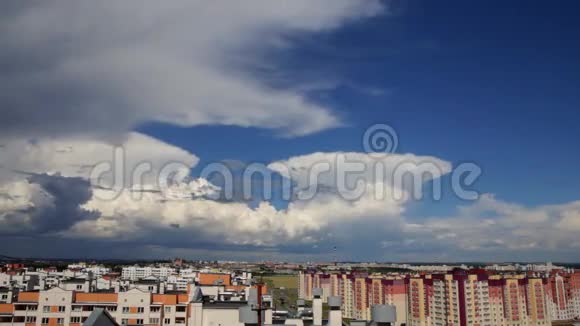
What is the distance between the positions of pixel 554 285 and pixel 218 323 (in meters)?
92.7

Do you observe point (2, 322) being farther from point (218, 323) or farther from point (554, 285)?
point (554, 285)

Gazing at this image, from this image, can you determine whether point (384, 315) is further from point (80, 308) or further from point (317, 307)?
point (80, 308)

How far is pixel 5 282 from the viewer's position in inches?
3056

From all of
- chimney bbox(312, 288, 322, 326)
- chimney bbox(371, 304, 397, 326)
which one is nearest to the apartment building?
chimney bbox(312, 288, 322, 326)

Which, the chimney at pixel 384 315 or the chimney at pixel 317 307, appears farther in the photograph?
the chimney at pixel 317 307

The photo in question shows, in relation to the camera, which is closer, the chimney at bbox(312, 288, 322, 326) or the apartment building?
the chimney at bbox(312, 288, 322, 326)

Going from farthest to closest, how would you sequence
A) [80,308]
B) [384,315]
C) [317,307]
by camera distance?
1. [80,308]
2. [317,307]
3. [384,315]

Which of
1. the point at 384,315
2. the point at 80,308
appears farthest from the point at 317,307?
the point at 80,308

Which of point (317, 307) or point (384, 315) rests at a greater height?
point (384, 315)

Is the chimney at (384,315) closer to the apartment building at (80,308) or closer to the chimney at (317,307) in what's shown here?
the chimney at (317,307)

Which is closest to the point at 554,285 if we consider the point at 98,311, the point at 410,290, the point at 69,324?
the point at 410,290

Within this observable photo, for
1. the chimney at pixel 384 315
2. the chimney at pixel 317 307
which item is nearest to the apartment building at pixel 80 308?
Answer: the chimney at pixel 317 307

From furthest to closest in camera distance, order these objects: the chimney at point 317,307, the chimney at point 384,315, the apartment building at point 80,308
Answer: the apartment building at point 80,308
the chimney at point 317,307
the chimney at point 384,315

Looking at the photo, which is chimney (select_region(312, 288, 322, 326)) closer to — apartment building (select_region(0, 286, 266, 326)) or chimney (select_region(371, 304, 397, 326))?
chimney (select_region(371, 304, 397, 326))
